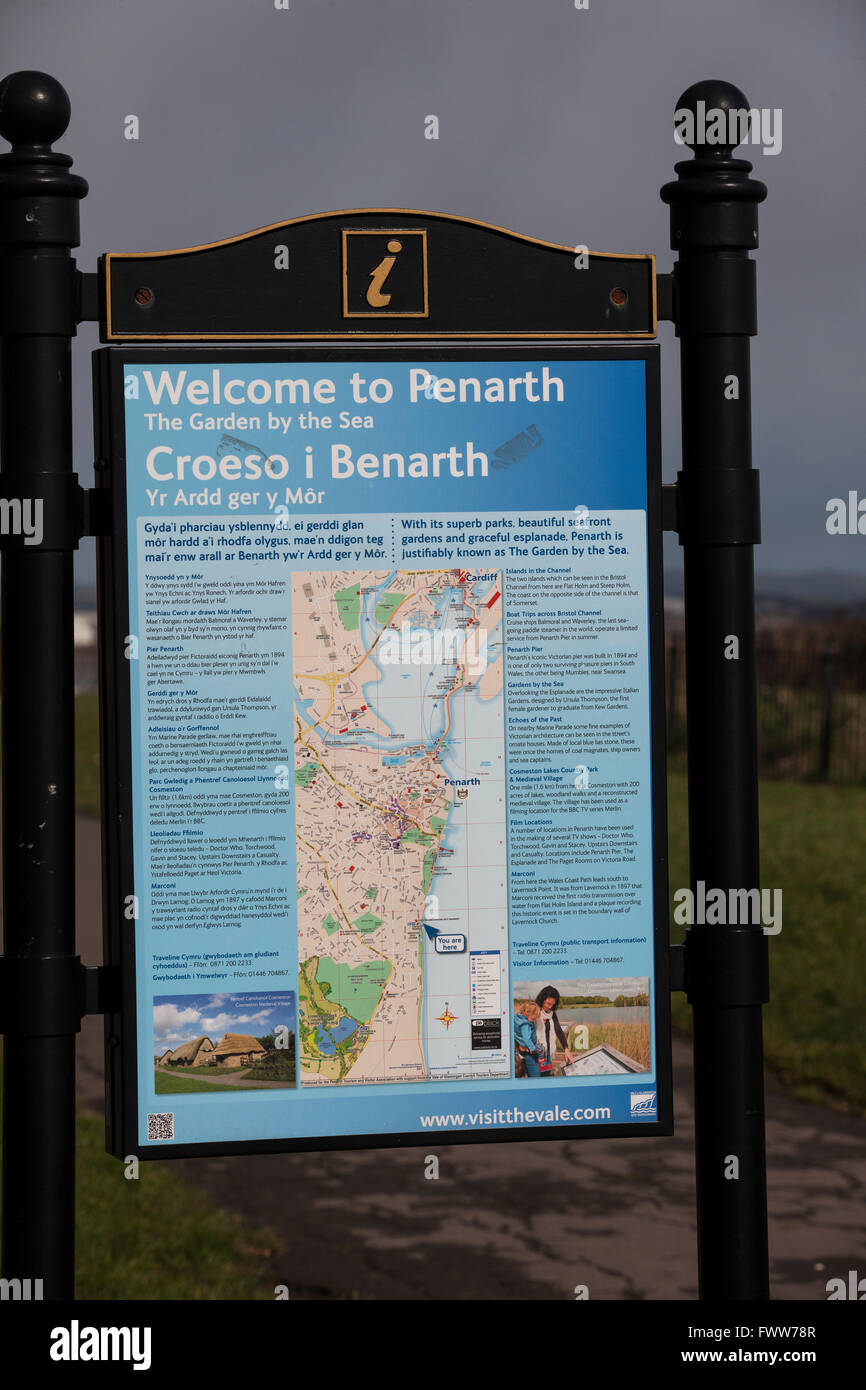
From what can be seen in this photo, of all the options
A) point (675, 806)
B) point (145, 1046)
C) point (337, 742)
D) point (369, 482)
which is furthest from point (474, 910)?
point (675, 806)

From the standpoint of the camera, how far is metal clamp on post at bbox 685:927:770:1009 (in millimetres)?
3213

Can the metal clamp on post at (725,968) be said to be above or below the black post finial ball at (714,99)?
below

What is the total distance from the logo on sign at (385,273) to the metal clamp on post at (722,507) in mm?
689

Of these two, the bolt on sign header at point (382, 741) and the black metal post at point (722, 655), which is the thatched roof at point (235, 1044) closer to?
the bolt on sign header at point (382, 741)

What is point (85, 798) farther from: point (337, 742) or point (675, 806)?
point (337, 742)

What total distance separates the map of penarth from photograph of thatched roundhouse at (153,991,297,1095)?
5 centimetres

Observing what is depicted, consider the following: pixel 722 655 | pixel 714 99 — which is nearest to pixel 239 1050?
pixel 722 655

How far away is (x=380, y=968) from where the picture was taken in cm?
310

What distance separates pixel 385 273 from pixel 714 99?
82 cm

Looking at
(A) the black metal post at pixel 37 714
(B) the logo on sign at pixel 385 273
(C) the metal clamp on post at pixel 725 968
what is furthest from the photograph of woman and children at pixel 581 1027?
(B) the logo on sign at pixel 385 273

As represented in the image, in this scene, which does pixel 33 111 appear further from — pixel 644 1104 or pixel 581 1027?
pixel 644 1104

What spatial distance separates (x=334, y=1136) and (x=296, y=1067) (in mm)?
162

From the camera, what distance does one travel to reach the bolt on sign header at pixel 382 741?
3.04 meters

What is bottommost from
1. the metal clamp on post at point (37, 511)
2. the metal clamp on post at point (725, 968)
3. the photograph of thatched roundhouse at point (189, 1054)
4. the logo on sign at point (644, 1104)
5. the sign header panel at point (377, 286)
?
the logo on sign at point (644, 1104)
